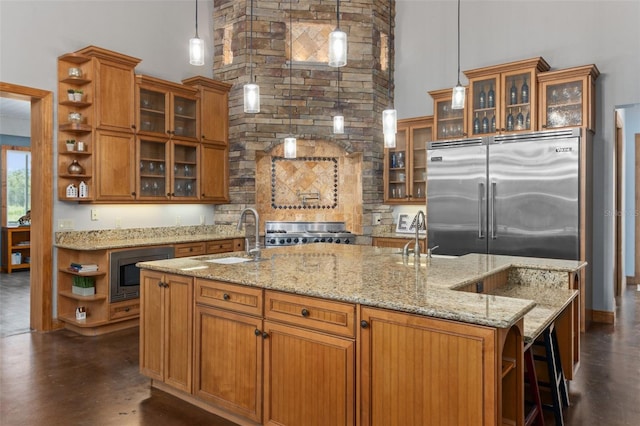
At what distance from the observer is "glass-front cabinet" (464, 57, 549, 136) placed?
5.21m

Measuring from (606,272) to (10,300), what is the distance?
7556mm

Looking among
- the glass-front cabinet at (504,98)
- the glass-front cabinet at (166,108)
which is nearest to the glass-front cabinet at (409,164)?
the glass-front cabinet at (504,98)

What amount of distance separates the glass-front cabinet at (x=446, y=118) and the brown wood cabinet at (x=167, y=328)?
165 inches

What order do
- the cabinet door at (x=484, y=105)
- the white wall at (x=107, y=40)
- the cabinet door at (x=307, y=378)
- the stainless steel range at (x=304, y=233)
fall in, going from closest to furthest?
1. the cabinet door at (x=307, y=378)
2. the white wall at (x=107, y=40)
3. the cabinet door at (x=484, y=105)
4. the stainless steel range at (x=304, y=233)

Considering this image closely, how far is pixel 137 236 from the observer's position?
578 centimetres

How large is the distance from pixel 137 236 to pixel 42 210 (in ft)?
3.79

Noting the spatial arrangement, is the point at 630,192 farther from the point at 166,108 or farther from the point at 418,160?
the point at 166,108

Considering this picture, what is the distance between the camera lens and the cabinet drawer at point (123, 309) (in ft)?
15.9

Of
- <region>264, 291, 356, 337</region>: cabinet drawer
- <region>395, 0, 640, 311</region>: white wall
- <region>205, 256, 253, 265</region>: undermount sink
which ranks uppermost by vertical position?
<region>395, 0, 640, 311</region>: white wall

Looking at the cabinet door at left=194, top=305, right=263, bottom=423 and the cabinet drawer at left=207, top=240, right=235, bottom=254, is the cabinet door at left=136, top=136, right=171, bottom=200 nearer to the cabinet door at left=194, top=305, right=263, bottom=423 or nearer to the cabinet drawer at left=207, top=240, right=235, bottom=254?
the cabinet drawer at left=207, top=240, right=235, bottom=254

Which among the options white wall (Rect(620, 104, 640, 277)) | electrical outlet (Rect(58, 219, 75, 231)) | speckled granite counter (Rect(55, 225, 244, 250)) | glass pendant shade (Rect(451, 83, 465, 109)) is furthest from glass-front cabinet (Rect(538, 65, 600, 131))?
electrical outlet (Rect(58, 219, 75, 231))

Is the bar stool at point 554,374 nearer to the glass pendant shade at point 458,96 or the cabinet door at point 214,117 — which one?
the glass pendant shade at point 458,96

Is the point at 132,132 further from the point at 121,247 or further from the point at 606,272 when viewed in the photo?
the point at 606,272

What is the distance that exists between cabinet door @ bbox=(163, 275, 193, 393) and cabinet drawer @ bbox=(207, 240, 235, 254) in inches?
111
